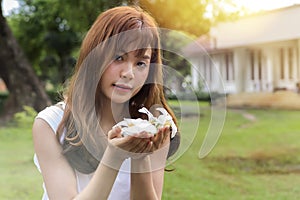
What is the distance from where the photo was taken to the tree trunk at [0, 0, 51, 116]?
4703 mm

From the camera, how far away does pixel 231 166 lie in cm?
331

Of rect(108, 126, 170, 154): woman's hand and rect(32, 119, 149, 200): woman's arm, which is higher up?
rect(108, 126, 170, 154): woman's hand

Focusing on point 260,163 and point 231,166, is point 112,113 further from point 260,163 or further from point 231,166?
point 260,163

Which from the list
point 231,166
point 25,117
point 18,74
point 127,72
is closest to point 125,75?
point 127,72

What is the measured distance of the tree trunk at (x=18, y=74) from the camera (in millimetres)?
4703

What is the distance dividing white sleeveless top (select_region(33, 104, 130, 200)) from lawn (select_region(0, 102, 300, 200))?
141 cm

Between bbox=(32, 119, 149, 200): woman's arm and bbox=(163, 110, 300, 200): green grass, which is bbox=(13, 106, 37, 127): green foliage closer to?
bbox=(163, 110, 300, 200): green grass

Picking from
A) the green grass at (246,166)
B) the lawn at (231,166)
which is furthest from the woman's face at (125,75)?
the lawn at (231,166)

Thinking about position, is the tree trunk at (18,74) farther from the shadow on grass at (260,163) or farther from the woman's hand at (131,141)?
the woman's hand at (131,141)

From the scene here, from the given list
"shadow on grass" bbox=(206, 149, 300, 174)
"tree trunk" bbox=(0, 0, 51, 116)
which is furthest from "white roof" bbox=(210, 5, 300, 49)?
"tree trunk" bbox=(0, 0, 51, 116)

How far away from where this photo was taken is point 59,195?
2.23 feet

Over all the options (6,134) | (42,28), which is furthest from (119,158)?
(42,28)

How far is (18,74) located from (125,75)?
14.2 feet

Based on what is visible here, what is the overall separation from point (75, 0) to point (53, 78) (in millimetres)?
5053
